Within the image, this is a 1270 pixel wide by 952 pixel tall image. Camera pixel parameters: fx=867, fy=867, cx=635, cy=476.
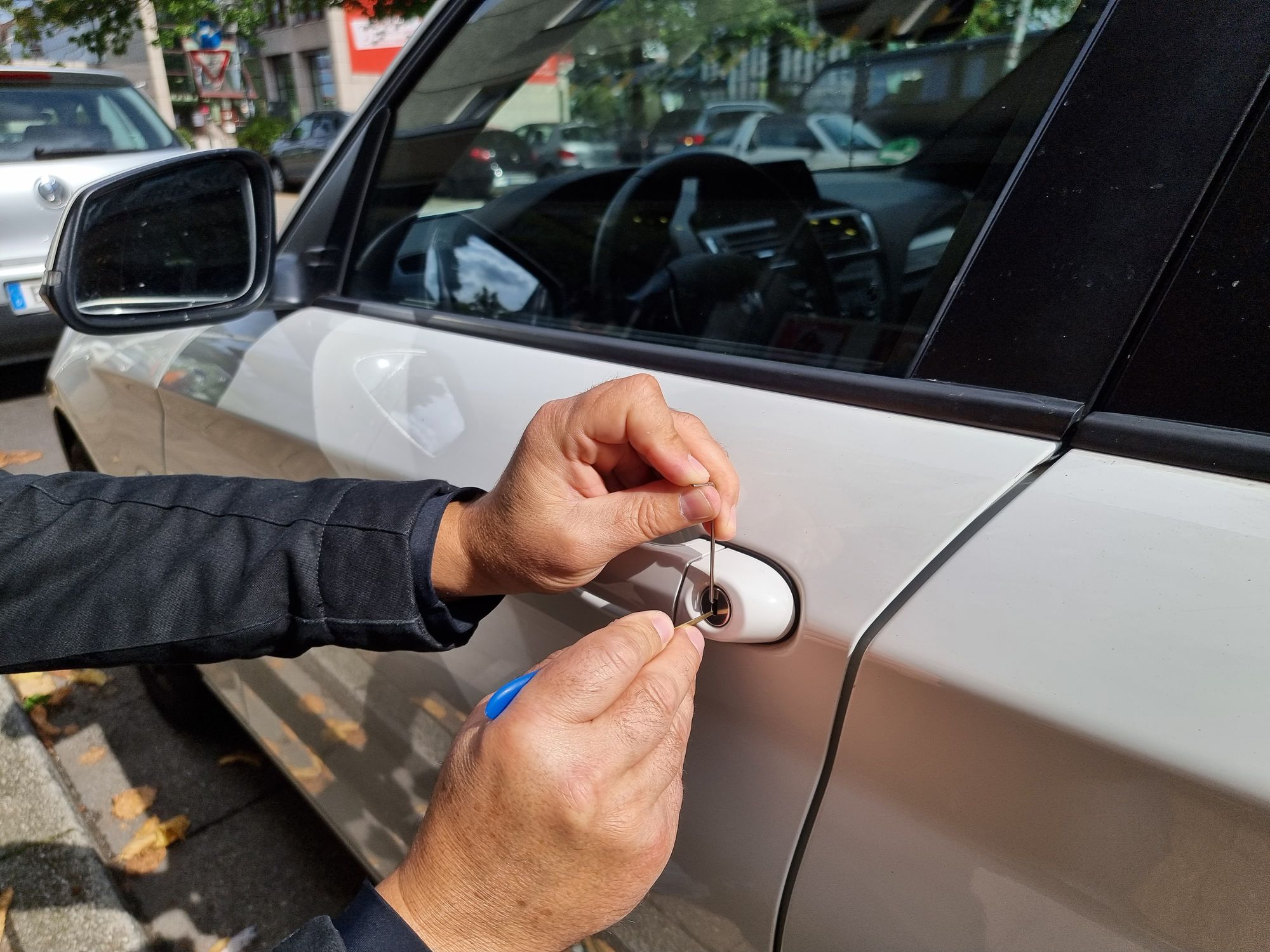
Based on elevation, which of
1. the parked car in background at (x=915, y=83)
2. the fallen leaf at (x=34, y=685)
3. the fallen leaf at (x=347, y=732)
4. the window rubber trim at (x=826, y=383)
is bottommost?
the fallen leaf at (x=34, y=685)

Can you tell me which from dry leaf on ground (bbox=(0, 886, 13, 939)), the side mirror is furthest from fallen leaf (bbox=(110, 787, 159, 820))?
the side mirror

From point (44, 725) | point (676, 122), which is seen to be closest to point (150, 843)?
point (44, 725)

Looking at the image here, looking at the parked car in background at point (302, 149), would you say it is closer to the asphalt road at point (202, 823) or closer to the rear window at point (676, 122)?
the asphalt road at point (202, 823)

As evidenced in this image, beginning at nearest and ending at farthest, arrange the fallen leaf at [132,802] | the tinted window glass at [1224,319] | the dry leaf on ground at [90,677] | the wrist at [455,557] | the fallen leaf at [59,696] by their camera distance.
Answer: the tinted window glass at [1224,319], the wrist at [455,557], the fallen leaf at [132,802], the fallen leaf at [59,696], the dry leaf on ground at [90,677]

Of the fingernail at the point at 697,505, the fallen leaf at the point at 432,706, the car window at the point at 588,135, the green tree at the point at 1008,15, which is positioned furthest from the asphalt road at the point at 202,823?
the green tree at the point at 1008,15

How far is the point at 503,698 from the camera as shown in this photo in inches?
30.6

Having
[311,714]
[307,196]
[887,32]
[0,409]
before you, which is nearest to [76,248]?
[307,196]

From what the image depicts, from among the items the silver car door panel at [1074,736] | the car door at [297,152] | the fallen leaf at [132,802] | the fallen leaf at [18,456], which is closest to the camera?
the silver car door panel at [1074,736]

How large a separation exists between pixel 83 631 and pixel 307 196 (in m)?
1.14

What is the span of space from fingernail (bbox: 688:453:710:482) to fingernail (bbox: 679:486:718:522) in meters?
0.01

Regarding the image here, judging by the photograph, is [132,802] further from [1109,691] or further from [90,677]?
[1109,691]

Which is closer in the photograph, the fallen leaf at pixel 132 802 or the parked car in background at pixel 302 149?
the fallen leaf at pixel 132 802

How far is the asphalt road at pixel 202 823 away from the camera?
7.42ft

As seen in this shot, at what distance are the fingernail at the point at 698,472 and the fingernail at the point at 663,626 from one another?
14 cm
